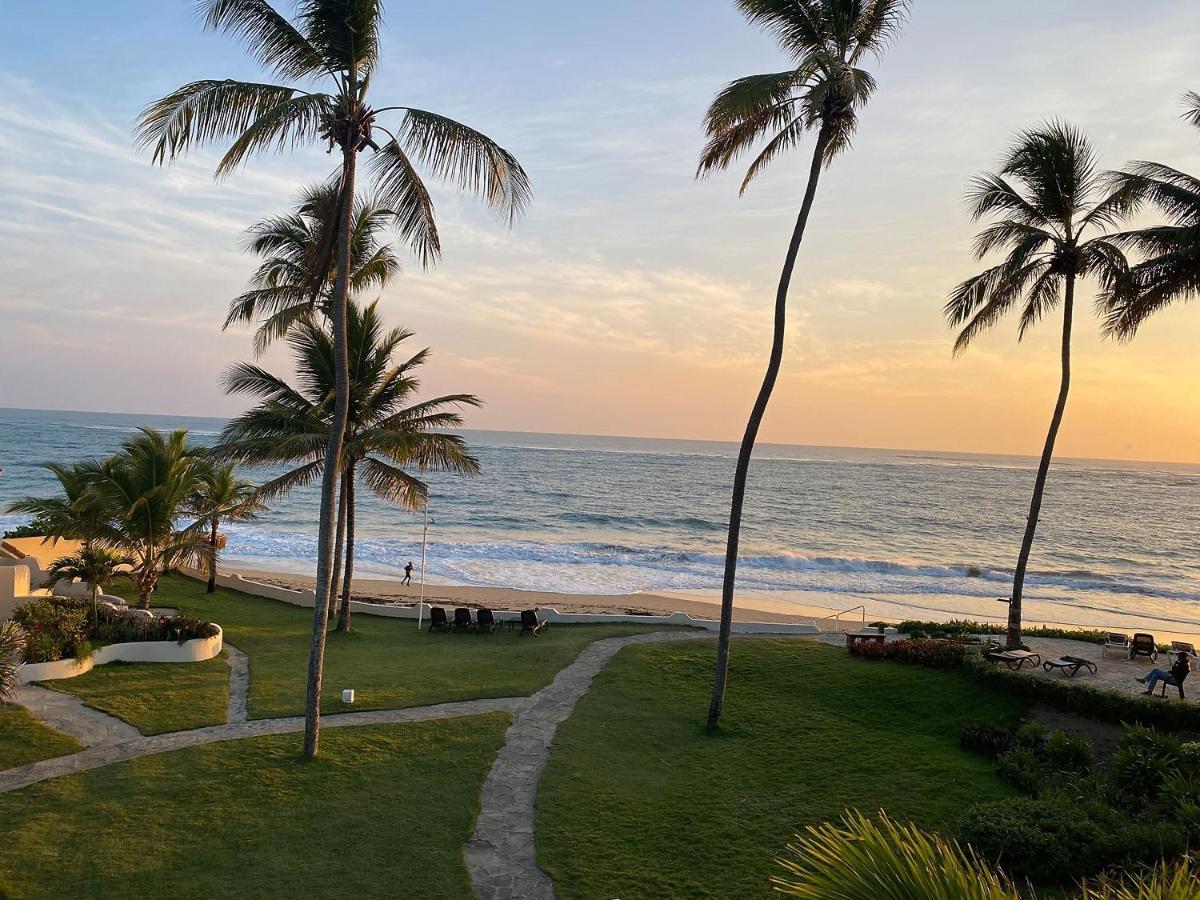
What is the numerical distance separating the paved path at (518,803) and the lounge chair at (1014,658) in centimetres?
781

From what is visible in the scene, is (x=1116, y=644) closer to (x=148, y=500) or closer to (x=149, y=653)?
(x=149, y=653)

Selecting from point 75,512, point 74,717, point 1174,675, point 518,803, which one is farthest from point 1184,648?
point 75,512

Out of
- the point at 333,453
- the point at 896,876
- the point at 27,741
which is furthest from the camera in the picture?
the point at 27,741

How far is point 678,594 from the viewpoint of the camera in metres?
32.0

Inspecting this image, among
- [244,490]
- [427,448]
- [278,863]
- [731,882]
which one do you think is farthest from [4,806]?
[244,490]

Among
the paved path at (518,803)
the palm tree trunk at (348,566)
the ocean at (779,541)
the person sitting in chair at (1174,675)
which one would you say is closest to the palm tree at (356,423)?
the palm tree trunk at (348,566)

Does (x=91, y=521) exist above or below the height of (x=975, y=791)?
above

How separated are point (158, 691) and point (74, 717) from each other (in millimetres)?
1494

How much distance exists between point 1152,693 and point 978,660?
271 cm

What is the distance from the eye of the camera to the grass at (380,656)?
43.4 feet

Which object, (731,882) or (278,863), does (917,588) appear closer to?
(731,882)

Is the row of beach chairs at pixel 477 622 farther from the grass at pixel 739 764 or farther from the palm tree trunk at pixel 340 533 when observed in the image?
the grass at pixel 739 764

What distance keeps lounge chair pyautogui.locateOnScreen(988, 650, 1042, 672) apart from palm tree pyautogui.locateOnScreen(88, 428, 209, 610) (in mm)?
16774

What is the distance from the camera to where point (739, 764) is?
36.4 ft
